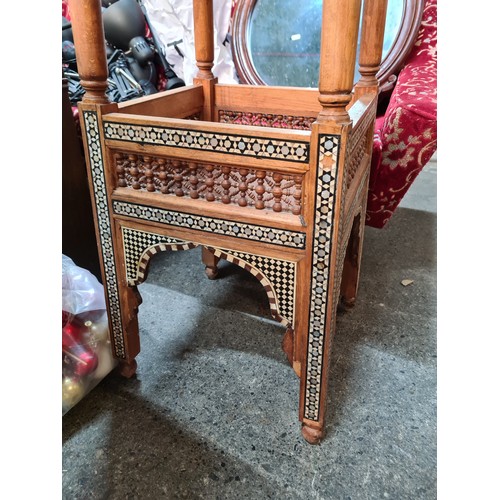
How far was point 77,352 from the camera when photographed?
102 centimetres

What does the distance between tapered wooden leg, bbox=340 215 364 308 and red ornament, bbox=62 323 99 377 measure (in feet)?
2.54

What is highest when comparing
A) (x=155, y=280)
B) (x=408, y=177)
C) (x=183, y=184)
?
(x=183, y=184)

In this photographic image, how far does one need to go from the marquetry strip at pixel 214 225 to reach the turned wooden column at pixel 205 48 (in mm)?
493

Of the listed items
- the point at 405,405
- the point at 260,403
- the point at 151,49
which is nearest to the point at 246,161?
the point at 260,403

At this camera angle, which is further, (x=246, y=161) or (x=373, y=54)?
(x=373, y=54)

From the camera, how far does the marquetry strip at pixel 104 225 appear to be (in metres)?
0.89

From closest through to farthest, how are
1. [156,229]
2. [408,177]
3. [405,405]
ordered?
1. [156,229]
2. [405,405]
3. [408,177]

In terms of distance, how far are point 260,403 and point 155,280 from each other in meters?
0.69

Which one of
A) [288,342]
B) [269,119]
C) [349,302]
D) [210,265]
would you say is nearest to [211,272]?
[210,265]

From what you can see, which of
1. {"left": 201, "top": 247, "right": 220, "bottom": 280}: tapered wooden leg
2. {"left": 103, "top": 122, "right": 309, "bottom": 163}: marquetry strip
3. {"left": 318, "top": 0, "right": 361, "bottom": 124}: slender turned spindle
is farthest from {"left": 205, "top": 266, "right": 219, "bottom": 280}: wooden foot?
{"left": 318, "top": 0, "right": 361, "bottom": 124}: slender turned spindle

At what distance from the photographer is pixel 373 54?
1.15m

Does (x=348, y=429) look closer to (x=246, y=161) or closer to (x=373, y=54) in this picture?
(x=246, y=161)

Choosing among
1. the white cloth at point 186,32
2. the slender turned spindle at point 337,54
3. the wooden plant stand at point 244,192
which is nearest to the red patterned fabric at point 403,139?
the wooden plant stand at point 244,192

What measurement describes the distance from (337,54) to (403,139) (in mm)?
698
